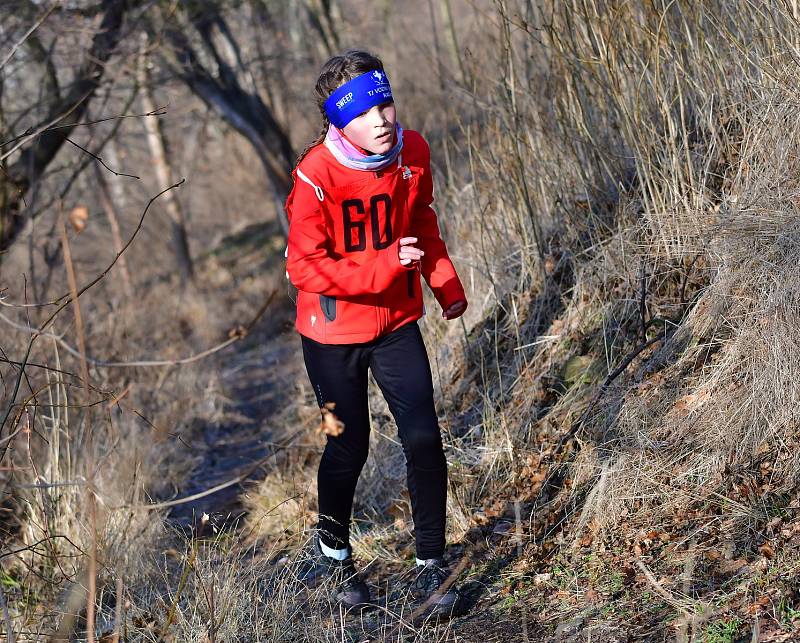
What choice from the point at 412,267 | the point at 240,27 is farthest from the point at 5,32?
the point at 240,27

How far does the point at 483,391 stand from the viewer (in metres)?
4.78

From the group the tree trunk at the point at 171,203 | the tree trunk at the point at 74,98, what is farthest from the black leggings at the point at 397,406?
the tree trunk at the point at 171,203

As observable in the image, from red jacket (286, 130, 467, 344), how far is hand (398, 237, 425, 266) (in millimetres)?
22

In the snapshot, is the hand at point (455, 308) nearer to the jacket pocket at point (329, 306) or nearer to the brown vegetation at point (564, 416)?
the jacket pocket at point (329, 306)

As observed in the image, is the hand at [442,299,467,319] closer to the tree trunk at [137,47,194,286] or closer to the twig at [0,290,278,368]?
the twig at [0,290,278,368]

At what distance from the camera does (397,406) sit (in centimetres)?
323

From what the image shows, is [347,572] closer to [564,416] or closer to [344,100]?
[564,416]

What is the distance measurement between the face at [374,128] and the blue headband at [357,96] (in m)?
0.02

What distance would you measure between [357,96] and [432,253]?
610 mm

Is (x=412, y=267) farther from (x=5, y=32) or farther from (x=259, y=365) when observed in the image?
(x=259, y=365)

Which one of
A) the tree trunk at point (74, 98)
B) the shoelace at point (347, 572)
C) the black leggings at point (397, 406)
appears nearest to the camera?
the black leggings at point (397, 406)

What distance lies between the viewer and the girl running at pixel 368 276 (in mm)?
3047

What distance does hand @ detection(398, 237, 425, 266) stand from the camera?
9.73 ft

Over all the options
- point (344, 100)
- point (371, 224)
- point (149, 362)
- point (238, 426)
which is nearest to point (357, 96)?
point (344, 100)
